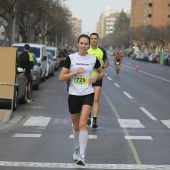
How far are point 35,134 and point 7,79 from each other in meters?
3.78

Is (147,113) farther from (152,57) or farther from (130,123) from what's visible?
(152,57)

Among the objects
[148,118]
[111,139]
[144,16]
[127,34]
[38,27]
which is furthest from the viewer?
[144,16]

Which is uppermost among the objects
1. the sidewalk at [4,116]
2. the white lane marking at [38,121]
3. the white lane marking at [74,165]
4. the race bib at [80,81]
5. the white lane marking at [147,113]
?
the race bib at [80,81]

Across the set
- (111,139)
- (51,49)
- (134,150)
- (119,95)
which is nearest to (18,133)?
(111,139)

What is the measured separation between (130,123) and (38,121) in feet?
7.28

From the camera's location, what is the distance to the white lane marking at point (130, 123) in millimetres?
10938

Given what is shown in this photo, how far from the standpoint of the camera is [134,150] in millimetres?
8086

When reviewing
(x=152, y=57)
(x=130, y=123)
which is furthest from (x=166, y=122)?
(x=152, y=57)

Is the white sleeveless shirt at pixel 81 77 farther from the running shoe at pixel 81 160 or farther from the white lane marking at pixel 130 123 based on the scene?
the white lane marking at pixel 130 123

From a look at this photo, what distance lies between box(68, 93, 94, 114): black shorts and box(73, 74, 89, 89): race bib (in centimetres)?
16

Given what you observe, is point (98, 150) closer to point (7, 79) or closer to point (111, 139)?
point (111, 139)

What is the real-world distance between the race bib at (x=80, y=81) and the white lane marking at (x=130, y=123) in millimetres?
Answer: 4276

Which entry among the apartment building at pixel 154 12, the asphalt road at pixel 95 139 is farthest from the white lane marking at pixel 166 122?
the apartment building at pixel 154 12

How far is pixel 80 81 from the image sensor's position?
6785 millimetres
